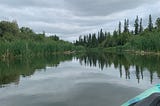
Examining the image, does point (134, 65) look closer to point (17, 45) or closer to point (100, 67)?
point (100, 67)

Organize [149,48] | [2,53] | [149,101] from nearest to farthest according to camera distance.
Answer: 1. [149,101]
2. [2,53]
3. [149,48]

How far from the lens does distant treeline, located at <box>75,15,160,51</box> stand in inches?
2904

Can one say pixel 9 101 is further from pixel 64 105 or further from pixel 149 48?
pixel 149 48

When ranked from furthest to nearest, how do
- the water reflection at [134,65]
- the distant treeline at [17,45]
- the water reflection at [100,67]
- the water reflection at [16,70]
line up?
the distant treeline at [17,45]
the water reflection at [134,65]
the water reflection at [100,67]
the water reflection at [16,70]

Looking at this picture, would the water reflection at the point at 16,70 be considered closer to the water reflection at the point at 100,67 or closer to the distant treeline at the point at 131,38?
the water reflection at the point at 100,67

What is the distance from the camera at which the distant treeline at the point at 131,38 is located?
7376 cm

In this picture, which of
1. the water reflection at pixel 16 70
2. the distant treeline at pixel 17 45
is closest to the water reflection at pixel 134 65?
the water reflection at pixel 16 70

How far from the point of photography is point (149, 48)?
250 ft

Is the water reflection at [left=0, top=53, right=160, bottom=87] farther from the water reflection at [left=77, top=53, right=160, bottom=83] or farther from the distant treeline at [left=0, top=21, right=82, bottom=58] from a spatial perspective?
the distant treeline at [left=0, top=21, right=82, bottom=58]

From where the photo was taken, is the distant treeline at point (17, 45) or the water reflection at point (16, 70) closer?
the water reflection at point (16, 70)

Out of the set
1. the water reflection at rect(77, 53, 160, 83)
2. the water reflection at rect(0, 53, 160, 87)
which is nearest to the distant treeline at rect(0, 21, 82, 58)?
the water reflection at rect(0, 53, 160, 87)

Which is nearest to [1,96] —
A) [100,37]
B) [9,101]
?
[9,101]

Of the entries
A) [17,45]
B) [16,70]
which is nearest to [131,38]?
[17,45]

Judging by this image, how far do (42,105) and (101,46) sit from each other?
137m
